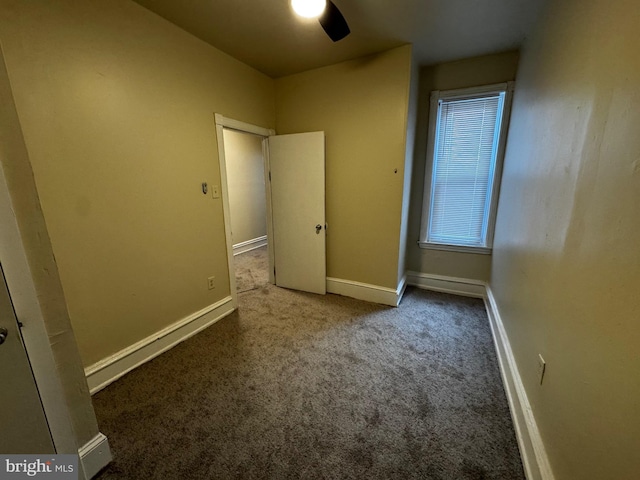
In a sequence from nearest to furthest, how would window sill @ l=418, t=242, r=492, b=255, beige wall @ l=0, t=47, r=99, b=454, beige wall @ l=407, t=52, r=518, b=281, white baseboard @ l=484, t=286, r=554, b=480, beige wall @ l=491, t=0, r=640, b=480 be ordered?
beige wall @ l=491, t=0, r=640, b=480 → beige wall @ l=0, t=47, r=99, b=454 → white baseboard @ l=484, t=286, r=554, b=480 → beige wall @ l=407, t=52, r=518, b=281 → window sill @ l=418, t=242, r=492, b=255

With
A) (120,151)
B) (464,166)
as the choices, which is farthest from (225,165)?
(464,166)

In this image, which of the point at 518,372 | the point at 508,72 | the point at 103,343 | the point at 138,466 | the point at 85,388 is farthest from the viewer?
the point at 508,72

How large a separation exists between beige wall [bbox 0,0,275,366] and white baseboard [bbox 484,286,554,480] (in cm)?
248

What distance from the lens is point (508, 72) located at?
99.1 inches

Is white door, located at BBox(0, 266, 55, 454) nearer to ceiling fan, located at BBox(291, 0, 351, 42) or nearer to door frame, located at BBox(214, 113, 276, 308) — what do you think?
door frame, located at BBox(214, 113, 276, 308)

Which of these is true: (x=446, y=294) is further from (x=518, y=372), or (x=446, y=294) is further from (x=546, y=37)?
(x=546, y=37)

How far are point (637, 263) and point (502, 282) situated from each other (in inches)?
67.8

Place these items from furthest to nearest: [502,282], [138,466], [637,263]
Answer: [502,282] → [138,466] → [637,263]

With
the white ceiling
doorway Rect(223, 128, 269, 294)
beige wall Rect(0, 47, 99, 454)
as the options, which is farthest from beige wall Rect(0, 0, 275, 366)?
doorway Rect(223, 128, 269, 294)

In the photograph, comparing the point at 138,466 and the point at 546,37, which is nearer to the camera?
the point at 138,466

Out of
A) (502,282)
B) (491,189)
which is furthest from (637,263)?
(491,189)

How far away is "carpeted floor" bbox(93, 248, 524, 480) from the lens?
1.25 meters

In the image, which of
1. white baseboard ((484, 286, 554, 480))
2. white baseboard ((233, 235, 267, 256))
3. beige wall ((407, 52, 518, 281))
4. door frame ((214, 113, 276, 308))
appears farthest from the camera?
white baseboard ((233, 235, 267, 256))
